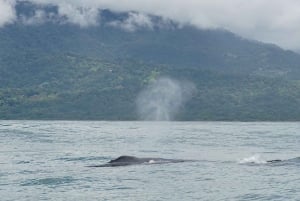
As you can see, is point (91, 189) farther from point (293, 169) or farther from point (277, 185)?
point (293, 169)

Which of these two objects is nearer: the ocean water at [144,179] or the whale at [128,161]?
the ocean water at [144,179]

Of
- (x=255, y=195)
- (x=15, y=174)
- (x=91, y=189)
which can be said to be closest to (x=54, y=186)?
(x=91, y=189)

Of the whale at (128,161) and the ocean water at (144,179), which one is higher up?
the whale at (128,161)

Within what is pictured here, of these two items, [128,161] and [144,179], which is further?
[128,161]

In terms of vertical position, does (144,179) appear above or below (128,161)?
below

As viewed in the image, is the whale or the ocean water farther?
the whale

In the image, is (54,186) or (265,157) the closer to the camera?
(54,186)

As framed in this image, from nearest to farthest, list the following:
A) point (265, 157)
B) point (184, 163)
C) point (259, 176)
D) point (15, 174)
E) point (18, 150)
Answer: point (259, 176) < point (15, 174) < point (184, 163) < point (265, 157) < point (18, 150)

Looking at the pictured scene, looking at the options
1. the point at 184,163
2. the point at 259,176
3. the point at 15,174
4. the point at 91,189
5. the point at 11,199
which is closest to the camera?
the point at 11,199

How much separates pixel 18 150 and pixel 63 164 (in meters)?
25.9

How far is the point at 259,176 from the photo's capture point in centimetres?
6556

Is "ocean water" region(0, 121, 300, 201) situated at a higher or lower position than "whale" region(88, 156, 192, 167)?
lower

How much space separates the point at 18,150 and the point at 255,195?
57.9 metres

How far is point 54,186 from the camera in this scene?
60344 mm
